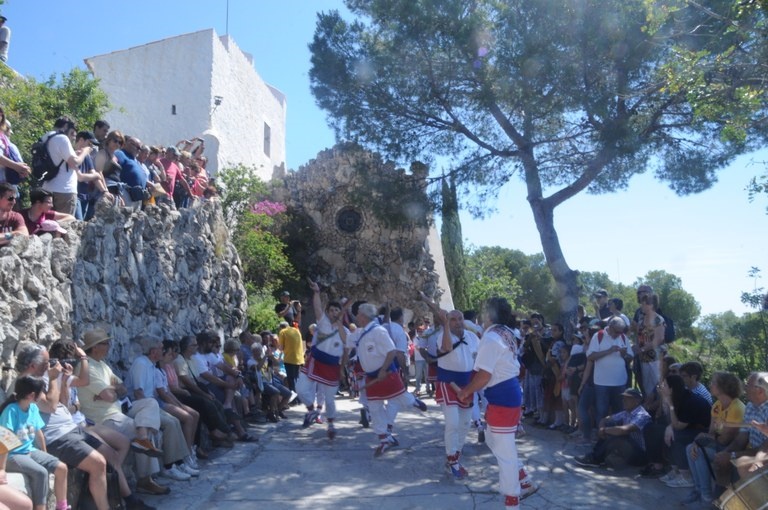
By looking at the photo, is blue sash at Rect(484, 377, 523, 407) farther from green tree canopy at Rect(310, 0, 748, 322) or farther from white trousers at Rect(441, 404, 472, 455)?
green tree canopy at Rect(310, 0, 748, 322)

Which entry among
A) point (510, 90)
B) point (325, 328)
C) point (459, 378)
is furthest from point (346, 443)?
point (510, 90)

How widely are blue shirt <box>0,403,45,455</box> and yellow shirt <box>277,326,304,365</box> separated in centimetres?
748

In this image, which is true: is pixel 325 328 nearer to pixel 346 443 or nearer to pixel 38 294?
pixel 346 443

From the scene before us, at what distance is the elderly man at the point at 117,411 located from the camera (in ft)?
19.6

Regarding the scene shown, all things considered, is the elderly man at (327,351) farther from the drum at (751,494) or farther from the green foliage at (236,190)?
the green foliage at (236,190)

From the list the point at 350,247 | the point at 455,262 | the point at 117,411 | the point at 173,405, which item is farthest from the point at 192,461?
the point at 455,262

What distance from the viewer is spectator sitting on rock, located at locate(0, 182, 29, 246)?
5.95 meters

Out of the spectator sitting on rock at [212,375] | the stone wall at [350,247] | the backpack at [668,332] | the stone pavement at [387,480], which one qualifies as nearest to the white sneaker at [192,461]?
the stone pavement at [387,480]

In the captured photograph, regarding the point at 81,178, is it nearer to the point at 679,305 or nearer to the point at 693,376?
the point at 693,376

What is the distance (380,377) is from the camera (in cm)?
817

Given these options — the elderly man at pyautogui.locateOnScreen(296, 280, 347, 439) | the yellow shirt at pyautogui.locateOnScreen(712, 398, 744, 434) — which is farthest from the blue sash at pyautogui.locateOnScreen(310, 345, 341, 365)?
the yellow shirt at pyautogui.locateOnScreen(712, 398, 744, 434)

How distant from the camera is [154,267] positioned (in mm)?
9367

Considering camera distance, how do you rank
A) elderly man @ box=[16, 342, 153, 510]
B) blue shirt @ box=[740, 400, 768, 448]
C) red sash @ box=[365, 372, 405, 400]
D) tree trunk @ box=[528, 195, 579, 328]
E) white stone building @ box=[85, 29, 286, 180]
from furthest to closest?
white stone building @ box=[85, 29, 286, 180] → tree trunk @ box=[528, 195, 579, 328] → red sash @ box=[365, 372, 405, 400] → blue shirt @ box=[740, 400, 768, 448] → elderly man @ box=[16, 342, 153, 510]

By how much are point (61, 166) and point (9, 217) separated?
141 centimetres
